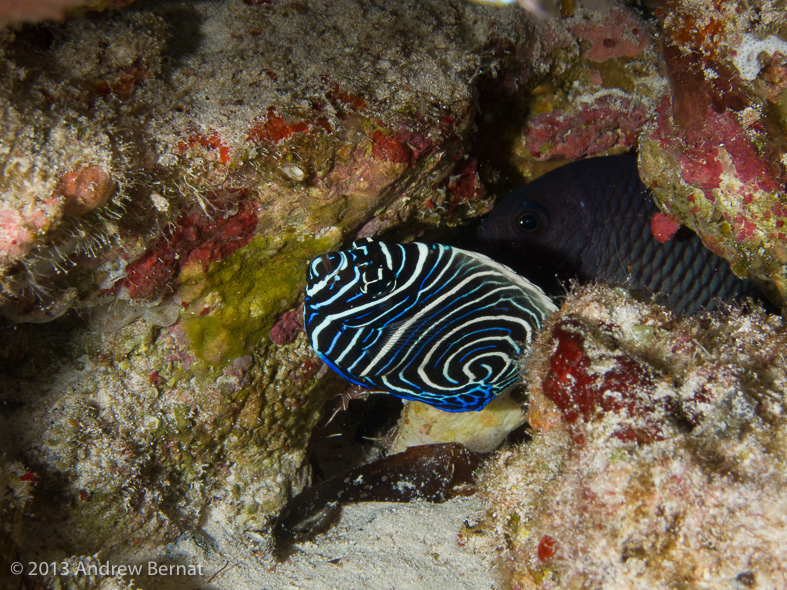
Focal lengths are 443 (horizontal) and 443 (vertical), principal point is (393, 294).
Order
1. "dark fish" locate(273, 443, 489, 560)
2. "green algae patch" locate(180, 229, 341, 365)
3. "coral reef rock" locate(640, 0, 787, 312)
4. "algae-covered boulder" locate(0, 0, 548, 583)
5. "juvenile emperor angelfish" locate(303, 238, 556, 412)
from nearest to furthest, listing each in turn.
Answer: "algae-covered boulder" locate(0, 0, 548, 583)
"coral reef rock" locate(640, 0, 787, 312)
"juvenile emperor angelfish" locate(303, 238, 556, 412)
"green algae patch" locate(180, 229, 341, 365)
"dark fish" locate(273, 443, 489, 560)

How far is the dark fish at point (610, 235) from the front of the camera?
3.30m

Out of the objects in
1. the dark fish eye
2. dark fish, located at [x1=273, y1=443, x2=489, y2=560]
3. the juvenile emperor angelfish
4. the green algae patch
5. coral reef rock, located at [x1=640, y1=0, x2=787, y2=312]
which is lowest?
dark fish, located at [x1=273, y1=443, x2=489, y2=560]

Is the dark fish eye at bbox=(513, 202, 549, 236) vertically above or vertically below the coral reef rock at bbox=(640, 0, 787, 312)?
below

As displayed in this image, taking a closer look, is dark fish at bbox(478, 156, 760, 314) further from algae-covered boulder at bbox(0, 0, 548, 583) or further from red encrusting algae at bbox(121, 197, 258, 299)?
red encrusting algae at bbox(121, 197, 258, 299)

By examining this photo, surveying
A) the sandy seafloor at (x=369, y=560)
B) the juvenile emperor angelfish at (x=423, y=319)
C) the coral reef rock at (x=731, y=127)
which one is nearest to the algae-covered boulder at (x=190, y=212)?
the sandy seafloor at (x=369, y=560)

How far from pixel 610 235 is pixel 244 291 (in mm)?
2683

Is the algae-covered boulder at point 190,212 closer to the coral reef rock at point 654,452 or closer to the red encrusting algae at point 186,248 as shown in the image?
the red encrusting algae at point 186,248

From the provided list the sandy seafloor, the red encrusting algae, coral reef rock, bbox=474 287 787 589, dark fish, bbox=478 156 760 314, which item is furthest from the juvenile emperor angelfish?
dark fish, bbox=478 156 760 314

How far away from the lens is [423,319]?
2.48m

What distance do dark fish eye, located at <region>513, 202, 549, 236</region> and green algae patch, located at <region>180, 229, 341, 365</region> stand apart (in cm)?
140

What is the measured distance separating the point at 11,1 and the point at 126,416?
2.27 m

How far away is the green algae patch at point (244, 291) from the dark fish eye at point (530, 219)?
140 centimetres

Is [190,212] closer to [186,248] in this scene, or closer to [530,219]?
[186,248]

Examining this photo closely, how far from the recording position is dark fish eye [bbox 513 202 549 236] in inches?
130
